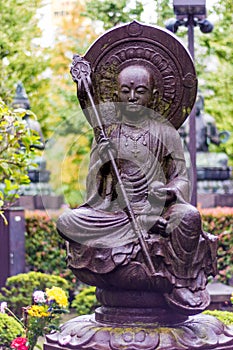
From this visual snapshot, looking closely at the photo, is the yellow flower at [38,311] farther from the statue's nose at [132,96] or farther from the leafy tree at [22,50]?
the leafy tree at [22,50]

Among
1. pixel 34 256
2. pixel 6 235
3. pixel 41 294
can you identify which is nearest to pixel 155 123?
pixel 41 294

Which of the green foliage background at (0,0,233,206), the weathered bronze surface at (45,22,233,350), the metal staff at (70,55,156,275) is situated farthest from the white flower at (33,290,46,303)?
the green foliage background at (0,0,233,206)

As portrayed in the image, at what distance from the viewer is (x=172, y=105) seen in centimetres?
793

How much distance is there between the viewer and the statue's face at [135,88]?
7.72 m

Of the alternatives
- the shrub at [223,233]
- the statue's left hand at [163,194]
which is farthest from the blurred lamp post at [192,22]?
the statue's left hand at [163,194]

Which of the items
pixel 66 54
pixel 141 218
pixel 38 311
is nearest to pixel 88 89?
pixel 141 218

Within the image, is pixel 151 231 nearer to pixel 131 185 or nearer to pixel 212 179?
pixel 131 185

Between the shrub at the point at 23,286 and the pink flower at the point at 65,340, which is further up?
the pink flower at the point at 65,340

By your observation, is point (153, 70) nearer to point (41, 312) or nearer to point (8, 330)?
point (41, 312)

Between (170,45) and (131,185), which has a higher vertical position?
(170,45)

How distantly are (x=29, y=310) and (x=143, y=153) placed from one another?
1.75 metres

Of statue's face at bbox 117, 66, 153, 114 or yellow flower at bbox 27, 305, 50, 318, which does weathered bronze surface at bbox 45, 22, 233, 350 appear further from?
yellow flower at bbox 27, 305, 50, 318

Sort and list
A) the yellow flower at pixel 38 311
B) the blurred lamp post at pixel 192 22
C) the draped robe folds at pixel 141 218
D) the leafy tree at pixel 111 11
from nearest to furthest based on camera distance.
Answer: the draped robe folds at pixel 141 218 < the yellow flower at pixel 38 311 < the blurred lamp post at pixel 192 22 < the leafy tree at pixel 111 11

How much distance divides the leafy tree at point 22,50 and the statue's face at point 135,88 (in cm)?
1588
